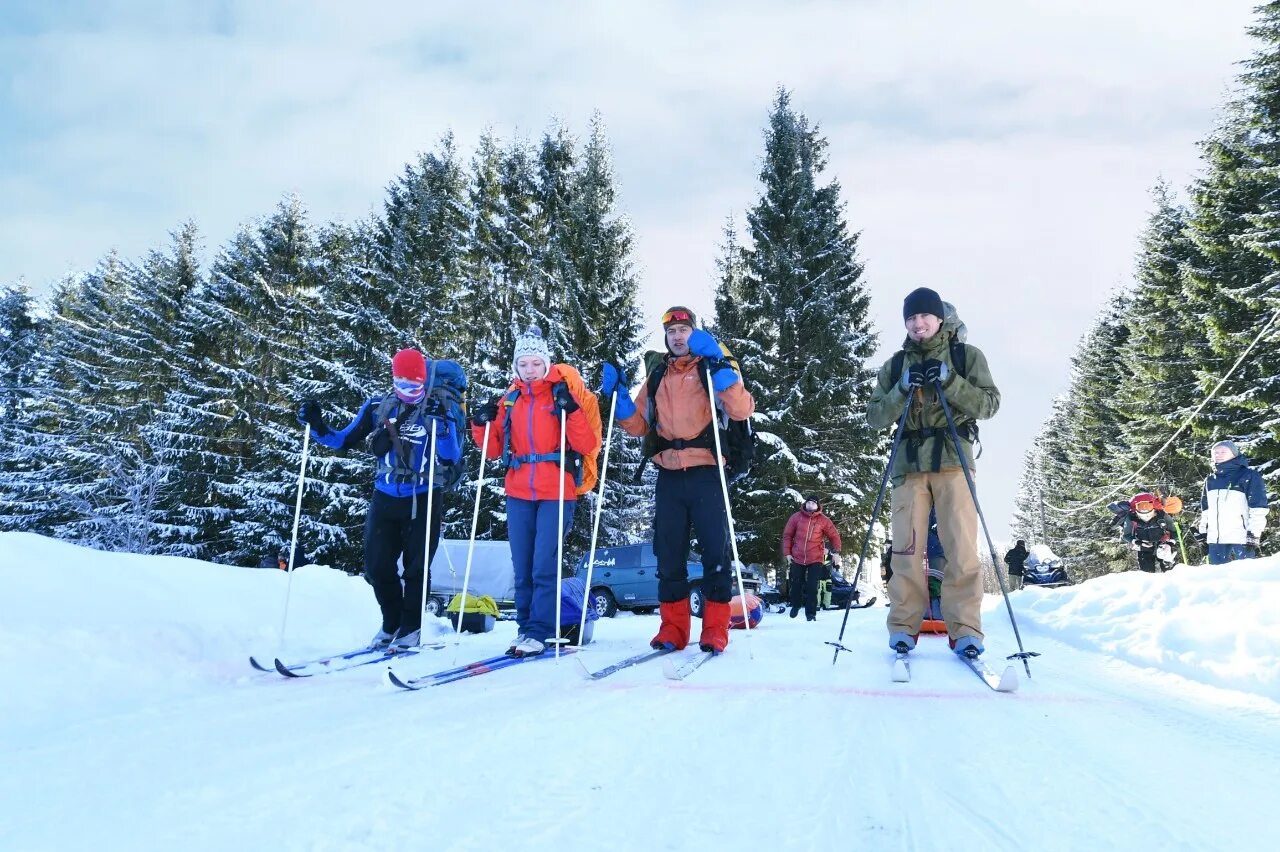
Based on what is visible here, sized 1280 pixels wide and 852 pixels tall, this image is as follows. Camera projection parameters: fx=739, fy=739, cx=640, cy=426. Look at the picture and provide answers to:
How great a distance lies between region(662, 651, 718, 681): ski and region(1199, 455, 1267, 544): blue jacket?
8.47 m

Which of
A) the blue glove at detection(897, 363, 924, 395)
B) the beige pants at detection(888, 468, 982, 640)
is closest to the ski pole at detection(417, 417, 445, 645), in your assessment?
the beige pants at detection(888, 468, 982, 640)

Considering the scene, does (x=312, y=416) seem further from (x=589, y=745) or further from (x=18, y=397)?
(x=18, y=397)

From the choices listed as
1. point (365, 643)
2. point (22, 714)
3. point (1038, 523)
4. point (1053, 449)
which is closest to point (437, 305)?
point (365, 643)

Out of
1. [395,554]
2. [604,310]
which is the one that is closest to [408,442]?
[395,554]

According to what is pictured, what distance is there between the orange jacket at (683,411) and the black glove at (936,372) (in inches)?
42.1

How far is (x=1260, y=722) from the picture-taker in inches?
117

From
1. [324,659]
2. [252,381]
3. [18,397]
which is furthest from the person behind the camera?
[18,397]

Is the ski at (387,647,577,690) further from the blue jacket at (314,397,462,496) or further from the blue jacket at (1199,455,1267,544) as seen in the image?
the blue jacket at (1199,455,1267,544)

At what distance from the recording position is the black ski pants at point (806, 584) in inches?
436

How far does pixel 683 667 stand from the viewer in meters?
3.90

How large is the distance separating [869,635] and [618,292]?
17.8 metres

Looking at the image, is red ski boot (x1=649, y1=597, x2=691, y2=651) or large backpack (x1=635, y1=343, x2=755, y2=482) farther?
large backpack (x1=635, y1=343, x2=755, y2=482)

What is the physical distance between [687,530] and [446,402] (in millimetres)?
1915

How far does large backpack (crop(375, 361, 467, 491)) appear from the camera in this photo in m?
5.13
